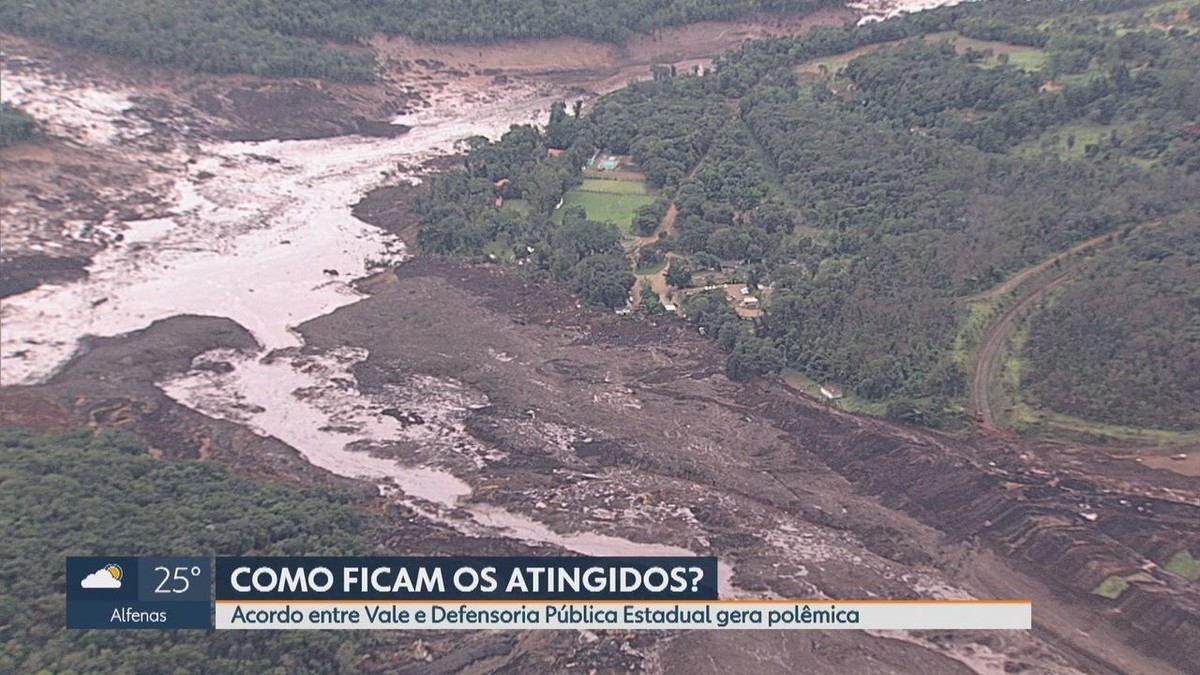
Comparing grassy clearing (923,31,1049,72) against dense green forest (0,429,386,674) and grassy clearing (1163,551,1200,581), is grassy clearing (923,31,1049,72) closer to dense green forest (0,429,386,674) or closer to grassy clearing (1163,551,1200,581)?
grassy clearing (1163,551,1200,581)

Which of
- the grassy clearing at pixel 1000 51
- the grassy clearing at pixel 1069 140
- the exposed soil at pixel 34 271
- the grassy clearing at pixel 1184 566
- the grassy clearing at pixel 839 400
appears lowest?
the exposed soil at pixel 34 271

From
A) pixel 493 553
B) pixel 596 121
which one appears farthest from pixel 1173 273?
pixel 596 121

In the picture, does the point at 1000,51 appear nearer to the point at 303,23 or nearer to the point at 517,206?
the point at 517,206

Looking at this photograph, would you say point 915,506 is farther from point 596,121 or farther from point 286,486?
point 596,121

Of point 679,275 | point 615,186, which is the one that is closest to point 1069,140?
point 679,275

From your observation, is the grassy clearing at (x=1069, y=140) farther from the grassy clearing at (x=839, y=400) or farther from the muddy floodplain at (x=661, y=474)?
the muddy floodplain at (x=661, y=474)

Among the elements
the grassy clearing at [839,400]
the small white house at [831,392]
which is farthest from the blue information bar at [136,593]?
the small white house at [831,392]
